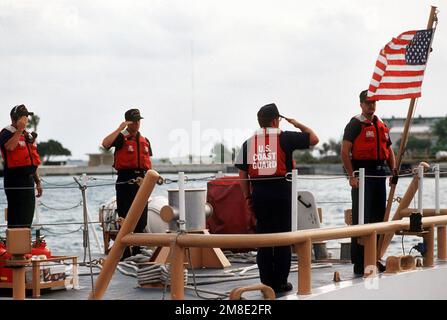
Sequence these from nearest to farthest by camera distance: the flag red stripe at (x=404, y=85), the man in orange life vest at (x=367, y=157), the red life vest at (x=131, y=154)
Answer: the man in orange life vest at (x=367, y=157) < the flag red stripe at (x=404, y=85) < the red life vest at (x=131, y=154)

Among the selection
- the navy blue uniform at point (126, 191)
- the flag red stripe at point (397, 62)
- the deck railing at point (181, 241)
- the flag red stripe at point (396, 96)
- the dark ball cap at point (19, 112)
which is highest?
the flag red stripe at point (397, 62)

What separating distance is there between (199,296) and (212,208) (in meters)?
3.26

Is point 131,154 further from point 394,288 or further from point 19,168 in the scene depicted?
point 394,288

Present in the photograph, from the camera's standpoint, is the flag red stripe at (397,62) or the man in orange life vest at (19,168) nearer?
the flag red stripe at (397,62)

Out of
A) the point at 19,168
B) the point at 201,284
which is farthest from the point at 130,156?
the point at 201,284

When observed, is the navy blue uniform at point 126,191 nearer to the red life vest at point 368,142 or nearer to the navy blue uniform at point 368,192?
the navy blue uniform at point 368,192

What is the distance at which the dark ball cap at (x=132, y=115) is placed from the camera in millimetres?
9148

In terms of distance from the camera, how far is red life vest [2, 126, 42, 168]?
835 centimetres

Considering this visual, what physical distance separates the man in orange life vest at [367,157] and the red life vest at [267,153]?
1375mm

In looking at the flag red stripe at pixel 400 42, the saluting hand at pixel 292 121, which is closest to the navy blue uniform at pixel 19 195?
the saluting hand at pixel 292 121

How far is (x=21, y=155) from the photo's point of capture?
27.6 feet

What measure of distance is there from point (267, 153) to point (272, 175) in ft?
0.59

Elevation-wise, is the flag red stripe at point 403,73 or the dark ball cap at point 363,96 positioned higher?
the flag red stripe at point 403,73

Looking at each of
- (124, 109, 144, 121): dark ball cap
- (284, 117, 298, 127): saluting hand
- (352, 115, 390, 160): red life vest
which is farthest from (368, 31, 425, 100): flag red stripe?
(124, 109, 144, 121): dark ball cap
